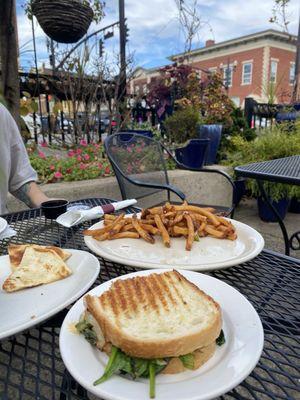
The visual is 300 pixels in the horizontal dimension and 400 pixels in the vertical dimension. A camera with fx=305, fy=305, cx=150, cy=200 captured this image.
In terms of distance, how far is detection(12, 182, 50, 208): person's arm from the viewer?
1805 millimetres

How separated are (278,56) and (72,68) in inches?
1460

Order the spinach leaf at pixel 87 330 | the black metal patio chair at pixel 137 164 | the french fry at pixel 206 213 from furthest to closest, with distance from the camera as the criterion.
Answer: the black metal patio chair at pixel 137 164 < the french fry at pixel 206 213 < the spinach leaf at pixel 87 330

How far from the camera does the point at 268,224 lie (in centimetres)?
378

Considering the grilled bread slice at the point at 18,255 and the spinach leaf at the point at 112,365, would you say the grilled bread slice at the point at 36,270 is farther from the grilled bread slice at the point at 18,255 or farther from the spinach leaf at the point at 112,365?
the spinach leaf at the point at 112,365

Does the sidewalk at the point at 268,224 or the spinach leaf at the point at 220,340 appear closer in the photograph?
the spinach leaf at the point at 220,340

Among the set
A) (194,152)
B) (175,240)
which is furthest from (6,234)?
(194,152)

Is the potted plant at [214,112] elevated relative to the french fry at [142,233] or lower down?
elevated

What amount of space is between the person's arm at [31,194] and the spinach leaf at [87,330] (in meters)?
1.31

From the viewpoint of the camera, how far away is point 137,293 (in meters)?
0.65

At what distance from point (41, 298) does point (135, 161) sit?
7.92ft

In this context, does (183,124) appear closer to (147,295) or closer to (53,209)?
(53,209)

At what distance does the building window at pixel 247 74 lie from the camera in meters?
35.8

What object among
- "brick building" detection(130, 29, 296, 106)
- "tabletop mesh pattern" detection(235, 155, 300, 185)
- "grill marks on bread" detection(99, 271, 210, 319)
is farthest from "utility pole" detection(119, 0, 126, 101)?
"brick building" detection(130, 29, 296, 106)

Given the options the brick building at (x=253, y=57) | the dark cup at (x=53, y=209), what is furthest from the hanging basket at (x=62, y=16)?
the brick building at (x=253, y=57)
